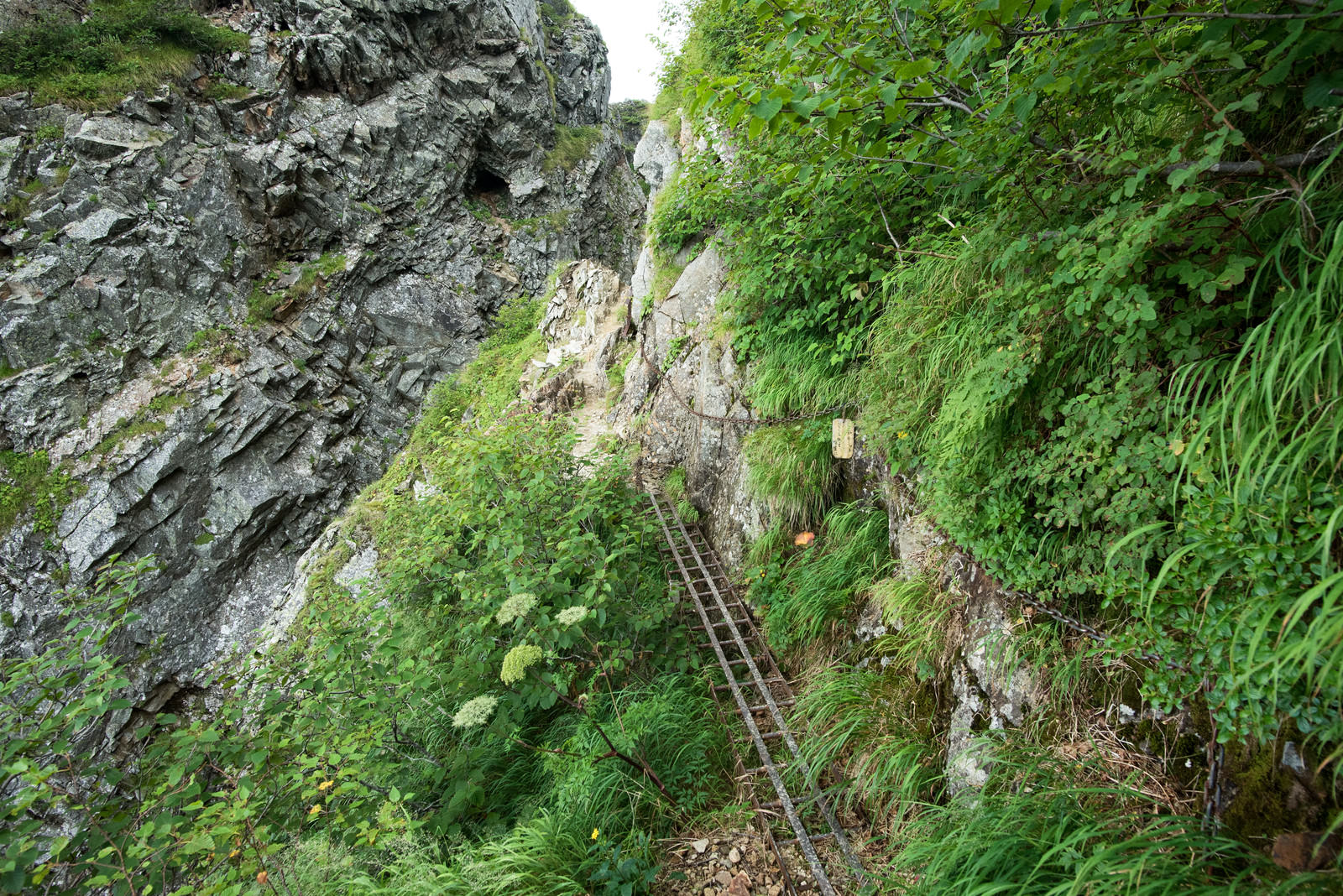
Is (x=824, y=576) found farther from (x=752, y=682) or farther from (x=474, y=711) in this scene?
(x=474, y=711)

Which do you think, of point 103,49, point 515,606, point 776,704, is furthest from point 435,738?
point 103,49

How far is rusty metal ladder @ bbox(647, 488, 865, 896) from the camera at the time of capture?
9.25ft

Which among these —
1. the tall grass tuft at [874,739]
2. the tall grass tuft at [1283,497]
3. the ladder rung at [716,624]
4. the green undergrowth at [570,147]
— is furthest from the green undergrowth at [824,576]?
the green undergrowth at [570,147]

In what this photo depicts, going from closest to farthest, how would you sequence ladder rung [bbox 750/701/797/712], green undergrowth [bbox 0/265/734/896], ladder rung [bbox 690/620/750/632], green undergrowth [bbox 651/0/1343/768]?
1. green undergrowth [bbox 651/0/1343/768]
2. green undergrowth [bbox 0/265/734/896]
3. ladder rung [bbox 750/701/797/712]
4. ladder rung [bbox 690/620/750/632]

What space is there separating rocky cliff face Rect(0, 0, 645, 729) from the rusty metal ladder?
1257 centimetres

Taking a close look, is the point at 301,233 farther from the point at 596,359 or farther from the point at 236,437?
the point at 596,359

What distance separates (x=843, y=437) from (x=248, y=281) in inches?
709

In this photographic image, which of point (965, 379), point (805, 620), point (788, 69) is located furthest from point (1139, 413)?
point (805, 620)

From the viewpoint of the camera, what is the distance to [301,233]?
52.9ft

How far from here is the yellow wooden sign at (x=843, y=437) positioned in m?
4.35

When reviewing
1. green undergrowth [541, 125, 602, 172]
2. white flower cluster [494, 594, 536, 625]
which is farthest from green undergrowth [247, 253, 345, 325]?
white flower cluster [494, 594, 536, 625]

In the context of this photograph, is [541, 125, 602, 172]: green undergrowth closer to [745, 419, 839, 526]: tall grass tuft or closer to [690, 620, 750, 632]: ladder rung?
[745, 419, 839, 526]: tall grass tuft

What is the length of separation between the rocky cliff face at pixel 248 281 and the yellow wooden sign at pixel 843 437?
14.4 meters

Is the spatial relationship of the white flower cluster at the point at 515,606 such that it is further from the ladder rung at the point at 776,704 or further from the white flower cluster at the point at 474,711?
the ladder rung at the point at 776,704
